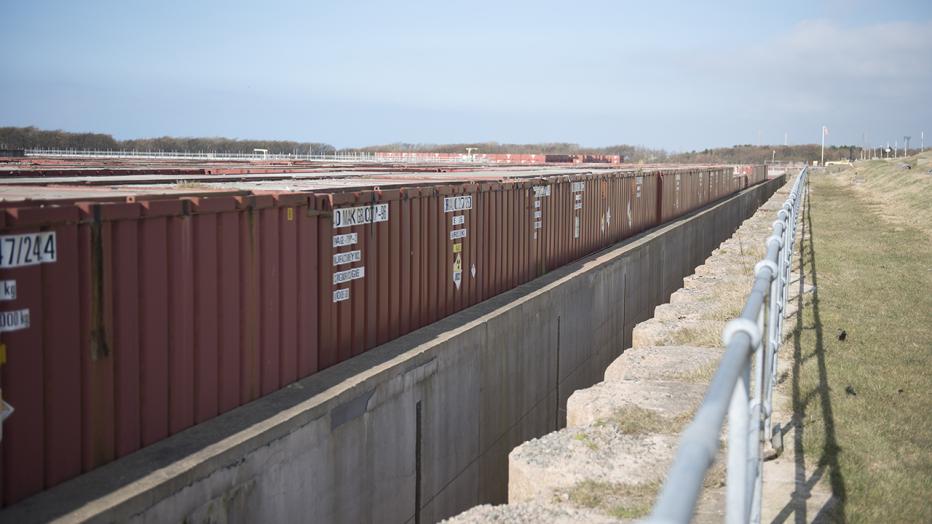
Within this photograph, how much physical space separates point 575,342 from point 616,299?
3551 mm

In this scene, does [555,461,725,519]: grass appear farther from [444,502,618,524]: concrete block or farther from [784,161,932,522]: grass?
[784,161,932,522]: grass

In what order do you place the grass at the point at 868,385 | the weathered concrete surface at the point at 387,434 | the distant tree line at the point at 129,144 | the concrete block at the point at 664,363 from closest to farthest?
the grass at the point at 868,385 < the weathered concrete surface at the point at 387,434 < the concrete block at the point at 664,363 < the distant tree line at the point at 129,144

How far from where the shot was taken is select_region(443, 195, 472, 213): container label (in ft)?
38.8

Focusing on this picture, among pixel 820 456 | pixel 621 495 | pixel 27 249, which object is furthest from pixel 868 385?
pixel 27 249

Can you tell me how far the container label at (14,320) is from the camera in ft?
18.1

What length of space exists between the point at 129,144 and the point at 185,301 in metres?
92.3

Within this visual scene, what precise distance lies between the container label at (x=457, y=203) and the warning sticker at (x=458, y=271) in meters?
0.70

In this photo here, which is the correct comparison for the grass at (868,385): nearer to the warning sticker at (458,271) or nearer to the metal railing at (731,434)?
the metal railing at (731,434)

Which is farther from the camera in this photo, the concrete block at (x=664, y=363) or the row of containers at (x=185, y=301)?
the concrete block at (x=664, y=363)

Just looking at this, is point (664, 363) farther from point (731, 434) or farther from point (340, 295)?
point (731, 434)

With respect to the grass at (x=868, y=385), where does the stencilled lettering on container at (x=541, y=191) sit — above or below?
above

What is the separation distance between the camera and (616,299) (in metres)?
19.2

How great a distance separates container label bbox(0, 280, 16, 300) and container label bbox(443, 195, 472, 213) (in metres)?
6.74

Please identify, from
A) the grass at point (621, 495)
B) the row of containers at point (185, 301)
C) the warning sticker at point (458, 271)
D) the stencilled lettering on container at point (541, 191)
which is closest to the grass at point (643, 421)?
the grass at point (621, 495)
